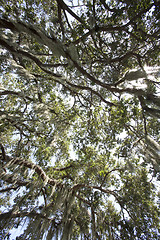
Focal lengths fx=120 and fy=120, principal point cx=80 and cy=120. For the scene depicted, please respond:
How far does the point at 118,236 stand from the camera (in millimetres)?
3568

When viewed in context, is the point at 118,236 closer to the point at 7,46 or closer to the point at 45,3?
the point at 7,46

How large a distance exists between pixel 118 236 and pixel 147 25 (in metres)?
6.24

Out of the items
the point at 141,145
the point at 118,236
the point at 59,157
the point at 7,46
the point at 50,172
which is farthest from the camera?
A: the point at 59,157

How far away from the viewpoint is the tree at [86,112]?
258 centimetres

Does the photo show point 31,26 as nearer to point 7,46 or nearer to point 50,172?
point 7,46

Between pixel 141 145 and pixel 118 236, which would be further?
pixel 118 236

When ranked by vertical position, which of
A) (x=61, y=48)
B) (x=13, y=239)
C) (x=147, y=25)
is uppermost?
(x=147, y=25)

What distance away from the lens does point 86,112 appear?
551cm

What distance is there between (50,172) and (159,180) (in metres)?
4.31

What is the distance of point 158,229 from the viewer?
374 cm

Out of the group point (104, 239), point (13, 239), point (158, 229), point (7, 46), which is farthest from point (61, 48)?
point (13, 239)

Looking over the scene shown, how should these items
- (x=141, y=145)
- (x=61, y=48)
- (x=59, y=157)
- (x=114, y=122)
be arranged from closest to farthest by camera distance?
(x=61, y=48) < (x=141, y=145) < (x=114, y=122) < (x=59, y=157)

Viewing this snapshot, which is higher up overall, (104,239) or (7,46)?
(7,46)

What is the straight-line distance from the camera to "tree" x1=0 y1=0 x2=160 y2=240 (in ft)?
8.48
